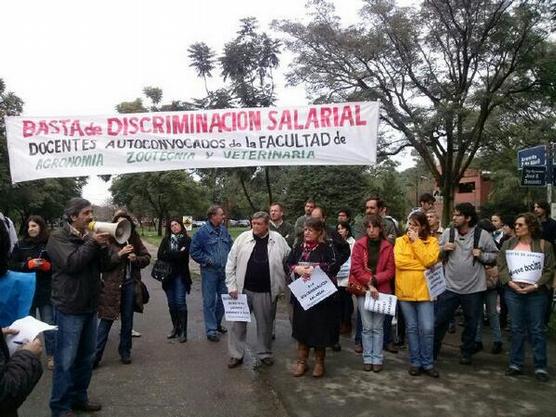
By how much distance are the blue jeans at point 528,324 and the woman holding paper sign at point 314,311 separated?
73.1 inches

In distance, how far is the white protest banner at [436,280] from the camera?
5.47 meters

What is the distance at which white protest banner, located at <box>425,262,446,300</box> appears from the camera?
5.47 metres

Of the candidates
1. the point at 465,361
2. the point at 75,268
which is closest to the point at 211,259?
the point at 75,268

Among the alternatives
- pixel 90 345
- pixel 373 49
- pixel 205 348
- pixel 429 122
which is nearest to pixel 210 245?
pixel 205 348

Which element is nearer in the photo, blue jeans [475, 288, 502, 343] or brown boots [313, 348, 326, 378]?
brown boots [313, 348, 326, 378]

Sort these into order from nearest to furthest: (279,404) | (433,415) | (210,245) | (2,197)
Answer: (433,415) < (279,404) < (210,245) < (2,197)

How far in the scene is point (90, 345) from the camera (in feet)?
14.1

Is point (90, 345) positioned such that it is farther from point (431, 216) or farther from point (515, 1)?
point (515, 1)

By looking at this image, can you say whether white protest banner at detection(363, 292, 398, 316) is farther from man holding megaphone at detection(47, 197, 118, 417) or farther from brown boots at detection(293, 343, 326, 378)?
man holding megaphone at detection(47, 197, 118, 417)

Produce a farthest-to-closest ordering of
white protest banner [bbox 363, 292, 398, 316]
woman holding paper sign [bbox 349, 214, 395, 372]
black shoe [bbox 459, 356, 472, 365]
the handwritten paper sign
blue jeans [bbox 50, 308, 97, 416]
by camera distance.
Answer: black shoe [bbox 459, 356, 472, 365] → woman holding paper sign [bbox 349, 214, 395, 372] → white protest banner [bbox 363, 292, 398, 316] → blue jeans [bbox 50, 308, 97, 416] → the handwritten paper sign

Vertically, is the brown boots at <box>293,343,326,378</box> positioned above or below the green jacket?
below

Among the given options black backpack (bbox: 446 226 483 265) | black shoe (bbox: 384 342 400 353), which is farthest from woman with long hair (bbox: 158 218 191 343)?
black backpack (bbox: 446 226 483 265)

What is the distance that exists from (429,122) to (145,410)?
1744 cm

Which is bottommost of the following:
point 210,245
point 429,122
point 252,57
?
point 210,245
